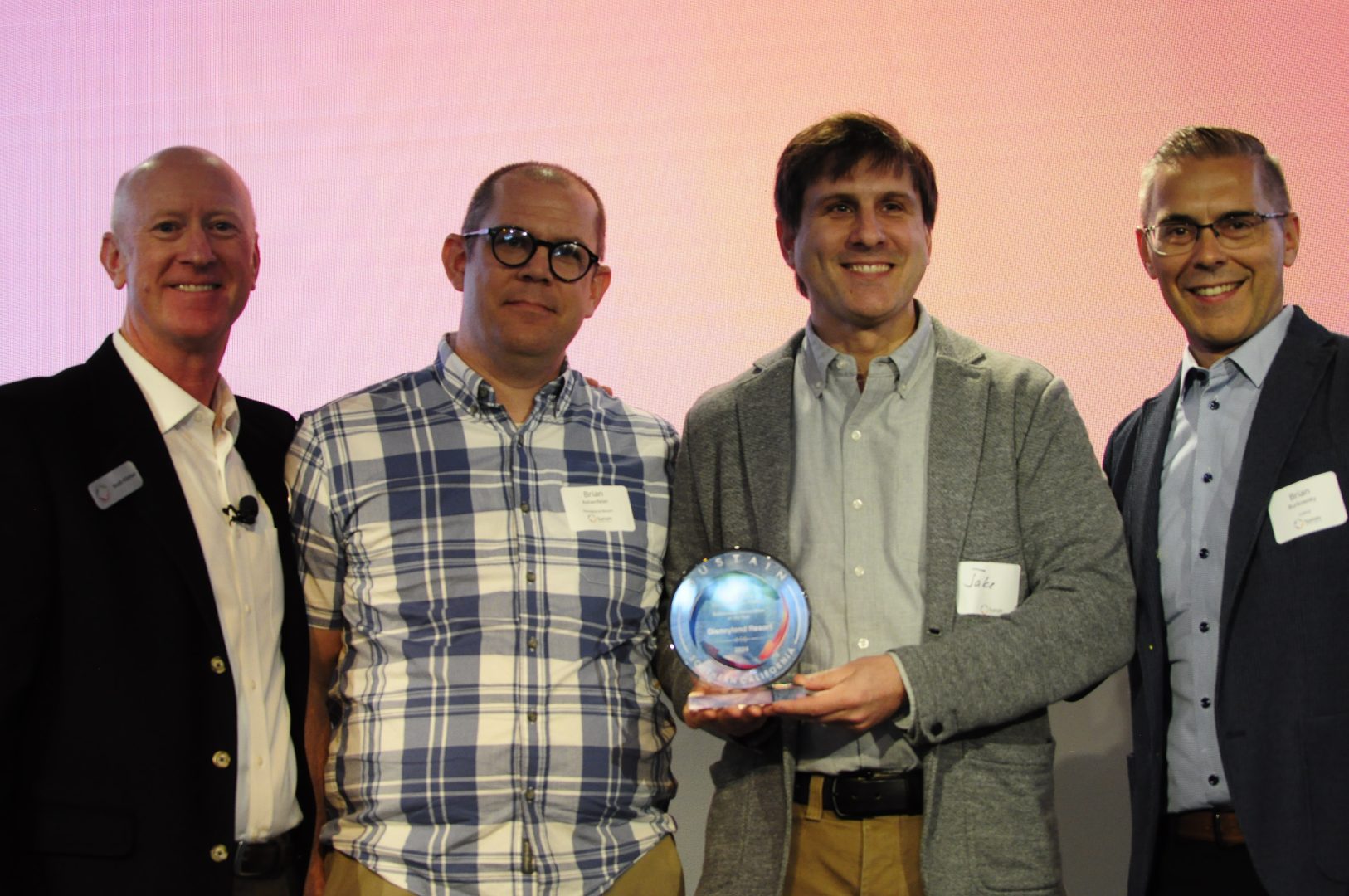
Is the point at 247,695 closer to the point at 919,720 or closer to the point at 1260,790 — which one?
the point at 919,720

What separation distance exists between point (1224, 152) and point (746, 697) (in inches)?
62.7

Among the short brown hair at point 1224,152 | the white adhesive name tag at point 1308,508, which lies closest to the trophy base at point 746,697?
the white adhesive name tag at point 1308,508

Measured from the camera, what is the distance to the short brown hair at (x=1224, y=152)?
2.75 meters

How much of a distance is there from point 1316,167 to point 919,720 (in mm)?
2158

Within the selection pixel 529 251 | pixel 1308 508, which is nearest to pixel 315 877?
pixel 529 251

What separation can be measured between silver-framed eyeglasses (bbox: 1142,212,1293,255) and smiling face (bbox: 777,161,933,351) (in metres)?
0.54

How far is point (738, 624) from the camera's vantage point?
229 cm

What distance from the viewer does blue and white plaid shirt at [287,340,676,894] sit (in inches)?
94.7

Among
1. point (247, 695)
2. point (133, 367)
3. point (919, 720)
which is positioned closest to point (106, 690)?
point (247, 695)

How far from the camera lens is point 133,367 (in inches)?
101

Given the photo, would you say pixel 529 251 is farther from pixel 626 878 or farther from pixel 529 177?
pixel 626 878

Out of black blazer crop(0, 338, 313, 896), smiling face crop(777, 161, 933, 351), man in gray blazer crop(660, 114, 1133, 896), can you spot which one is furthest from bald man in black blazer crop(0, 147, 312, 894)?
smiling face crop(777, 161, 933, 351)

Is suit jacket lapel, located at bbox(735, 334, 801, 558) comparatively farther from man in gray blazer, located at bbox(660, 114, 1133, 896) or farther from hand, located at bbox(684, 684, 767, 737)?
hand, located at bbox(684, 684, 767, 737)

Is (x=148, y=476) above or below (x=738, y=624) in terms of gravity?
above
